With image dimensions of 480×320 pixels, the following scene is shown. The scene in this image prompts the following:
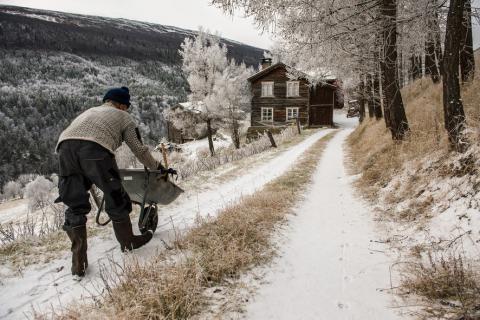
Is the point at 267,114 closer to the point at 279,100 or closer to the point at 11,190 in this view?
the point at 279,100

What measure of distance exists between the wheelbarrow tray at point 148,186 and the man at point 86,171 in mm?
479

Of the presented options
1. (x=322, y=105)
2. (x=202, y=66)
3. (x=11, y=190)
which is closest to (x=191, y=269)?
(x=202, y=66)

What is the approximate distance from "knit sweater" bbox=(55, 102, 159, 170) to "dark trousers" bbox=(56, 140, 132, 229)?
0.07 meters

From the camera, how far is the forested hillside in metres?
79.7

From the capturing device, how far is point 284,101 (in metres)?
36.6

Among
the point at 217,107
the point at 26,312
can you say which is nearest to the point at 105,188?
the point at 26,312

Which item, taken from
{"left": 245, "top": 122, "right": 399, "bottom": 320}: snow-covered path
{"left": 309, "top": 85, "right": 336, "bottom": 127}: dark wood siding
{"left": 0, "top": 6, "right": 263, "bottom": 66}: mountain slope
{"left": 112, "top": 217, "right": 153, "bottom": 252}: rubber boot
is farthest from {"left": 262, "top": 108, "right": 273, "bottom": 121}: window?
{"left": 0, "top": 6, "right": 263, "bottom": 66}: mountain slope

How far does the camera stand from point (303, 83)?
119 feet

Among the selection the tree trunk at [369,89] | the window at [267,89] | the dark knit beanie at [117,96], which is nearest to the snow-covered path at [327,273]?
the dark knit beanie at [117,96]

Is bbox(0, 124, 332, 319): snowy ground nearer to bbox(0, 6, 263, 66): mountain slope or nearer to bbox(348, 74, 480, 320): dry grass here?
bbox(348, 74, 480, 320): dry grass

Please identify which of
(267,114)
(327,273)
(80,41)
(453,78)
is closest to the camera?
(327,273)

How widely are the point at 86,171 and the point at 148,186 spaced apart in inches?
34.2

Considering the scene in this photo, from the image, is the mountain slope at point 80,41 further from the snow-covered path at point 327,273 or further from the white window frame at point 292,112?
the snow-covered path at point 327,273

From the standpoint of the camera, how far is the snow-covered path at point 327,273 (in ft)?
7.39
